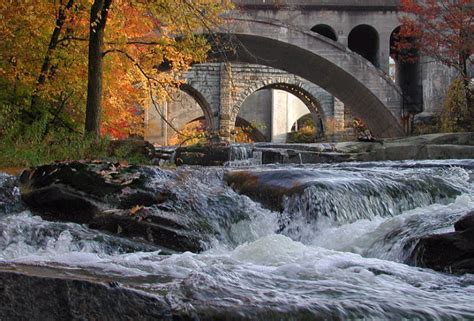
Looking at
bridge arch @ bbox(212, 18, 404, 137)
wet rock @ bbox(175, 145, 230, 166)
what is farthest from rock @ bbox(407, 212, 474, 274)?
bridge arch @ bbox(212, 18, 404, 137)

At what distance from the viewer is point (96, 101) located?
36.3ft

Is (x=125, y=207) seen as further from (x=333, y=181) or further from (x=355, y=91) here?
(x=355, y=91)

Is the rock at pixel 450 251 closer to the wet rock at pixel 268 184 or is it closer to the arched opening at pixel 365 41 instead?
the wet rock at pixel 268 184

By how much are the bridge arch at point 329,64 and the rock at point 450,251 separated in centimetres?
1546

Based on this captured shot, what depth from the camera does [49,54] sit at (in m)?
11.3

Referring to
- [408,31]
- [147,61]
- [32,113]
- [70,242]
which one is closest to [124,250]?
[70,242]

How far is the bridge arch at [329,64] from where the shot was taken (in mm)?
20688

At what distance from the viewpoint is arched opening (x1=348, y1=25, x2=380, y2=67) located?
23812 mm

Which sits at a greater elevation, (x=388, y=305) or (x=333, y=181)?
(x=333, y=181)

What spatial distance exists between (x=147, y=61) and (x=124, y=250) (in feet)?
27.5

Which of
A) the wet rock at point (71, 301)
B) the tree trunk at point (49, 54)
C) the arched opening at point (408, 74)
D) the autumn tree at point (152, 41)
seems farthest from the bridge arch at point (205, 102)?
the wet rock at point (71, 301)

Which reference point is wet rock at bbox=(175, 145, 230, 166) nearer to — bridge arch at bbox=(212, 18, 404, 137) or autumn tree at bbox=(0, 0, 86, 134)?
autumn tree at bbox=(0, 0, 86, 134)

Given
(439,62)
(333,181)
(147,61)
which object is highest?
(439,62)

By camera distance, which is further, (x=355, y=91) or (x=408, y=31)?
(x=355, y=91)
